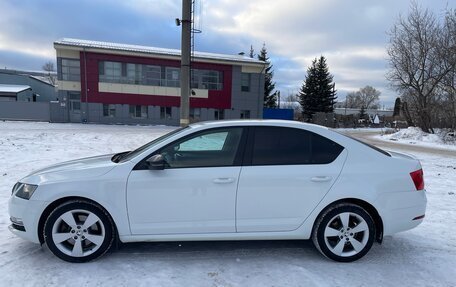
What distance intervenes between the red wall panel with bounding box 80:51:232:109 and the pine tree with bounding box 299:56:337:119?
13.1 m

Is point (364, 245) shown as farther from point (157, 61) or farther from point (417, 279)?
point (157, 61)

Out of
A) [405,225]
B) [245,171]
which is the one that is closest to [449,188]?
[405,225]

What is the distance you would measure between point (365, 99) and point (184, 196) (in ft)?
404

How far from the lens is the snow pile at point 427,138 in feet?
72.0

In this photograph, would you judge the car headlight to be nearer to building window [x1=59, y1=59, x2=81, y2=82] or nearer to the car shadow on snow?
the car shadow on snow

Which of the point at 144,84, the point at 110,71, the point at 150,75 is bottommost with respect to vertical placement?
the point at 144,84

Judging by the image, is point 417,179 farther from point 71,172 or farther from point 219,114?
point 219,114

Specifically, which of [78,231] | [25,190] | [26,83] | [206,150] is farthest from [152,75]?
[78,231]

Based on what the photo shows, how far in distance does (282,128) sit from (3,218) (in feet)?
13.7

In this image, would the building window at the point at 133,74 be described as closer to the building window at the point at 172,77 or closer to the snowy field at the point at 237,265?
the building window at the point at 172,77

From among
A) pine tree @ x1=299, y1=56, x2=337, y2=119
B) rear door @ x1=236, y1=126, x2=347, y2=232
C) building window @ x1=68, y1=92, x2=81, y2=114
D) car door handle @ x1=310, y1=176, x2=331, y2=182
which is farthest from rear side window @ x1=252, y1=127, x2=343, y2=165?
pine tree @ x1=299, y1=56, x2=337, y2=119

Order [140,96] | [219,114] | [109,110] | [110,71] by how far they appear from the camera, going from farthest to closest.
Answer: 1. [219,114]
2. [140,96]
3. [109,110]
4. [110,71]

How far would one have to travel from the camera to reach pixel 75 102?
3553 cm

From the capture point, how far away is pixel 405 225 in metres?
3.93
